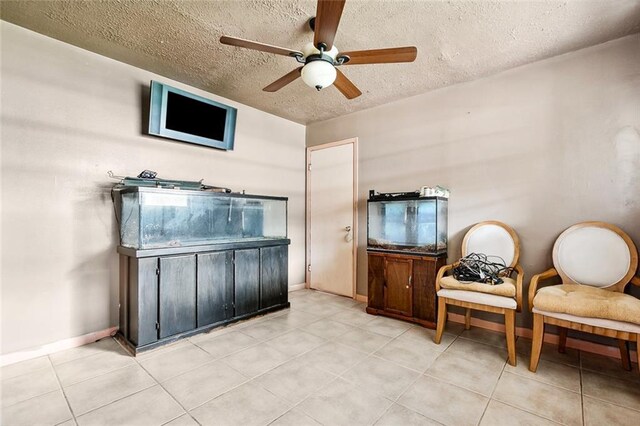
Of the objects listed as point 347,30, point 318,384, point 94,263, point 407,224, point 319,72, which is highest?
point 347,30

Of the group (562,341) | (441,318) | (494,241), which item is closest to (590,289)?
(562,341)

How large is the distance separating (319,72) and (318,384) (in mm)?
2121

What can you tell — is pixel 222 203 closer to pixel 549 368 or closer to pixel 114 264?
pixel 114 264

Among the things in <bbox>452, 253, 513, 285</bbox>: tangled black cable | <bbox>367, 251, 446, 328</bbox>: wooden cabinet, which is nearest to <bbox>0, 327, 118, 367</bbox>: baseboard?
<bbox>367, 251, 446, 328</bbox>: wooden cabinet

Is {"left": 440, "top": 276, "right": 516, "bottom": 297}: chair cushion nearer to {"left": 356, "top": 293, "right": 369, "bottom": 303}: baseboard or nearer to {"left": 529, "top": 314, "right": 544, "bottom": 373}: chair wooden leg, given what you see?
{"left": 529, "top": 314, "right": 544, "bottom": 373}: chair wooden leg

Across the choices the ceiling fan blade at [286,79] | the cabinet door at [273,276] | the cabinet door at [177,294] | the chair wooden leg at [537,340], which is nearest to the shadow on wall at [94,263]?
the cabinet door at [177,294]

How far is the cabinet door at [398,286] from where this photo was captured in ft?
10.2

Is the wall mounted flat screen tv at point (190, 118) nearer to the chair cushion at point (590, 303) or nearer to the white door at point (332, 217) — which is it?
the white door at point (332, 217)

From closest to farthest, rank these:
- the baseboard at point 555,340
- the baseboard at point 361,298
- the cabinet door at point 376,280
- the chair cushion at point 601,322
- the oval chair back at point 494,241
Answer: the chair cushion at point 601,322
the baseboard at point 555,340
the oval chair back at point 494,241
the cabinet door at point 376,280
the baseboard at point 361,298

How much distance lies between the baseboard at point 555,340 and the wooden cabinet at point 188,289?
223cm

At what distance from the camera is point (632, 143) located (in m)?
2.34

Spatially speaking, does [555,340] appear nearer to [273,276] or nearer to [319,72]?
[273,276]

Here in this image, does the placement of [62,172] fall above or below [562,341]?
above

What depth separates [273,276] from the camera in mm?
3453
